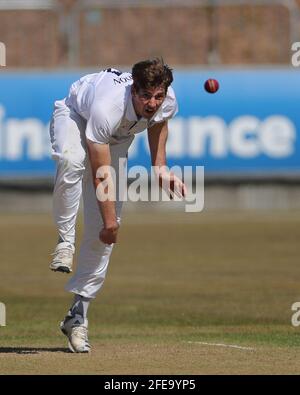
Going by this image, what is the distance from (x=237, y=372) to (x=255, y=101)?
17390 mm

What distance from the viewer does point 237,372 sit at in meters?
8.76

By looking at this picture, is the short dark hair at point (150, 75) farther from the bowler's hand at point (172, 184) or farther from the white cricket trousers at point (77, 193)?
the bowler's hand at point (172, 184)

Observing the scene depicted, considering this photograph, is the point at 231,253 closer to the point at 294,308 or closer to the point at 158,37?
the point at 294,308

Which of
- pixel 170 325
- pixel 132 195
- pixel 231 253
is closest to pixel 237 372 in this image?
pixel 170 325

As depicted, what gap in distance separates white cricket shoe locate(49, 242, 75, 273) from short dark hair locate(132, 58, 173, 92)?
4.43 feet

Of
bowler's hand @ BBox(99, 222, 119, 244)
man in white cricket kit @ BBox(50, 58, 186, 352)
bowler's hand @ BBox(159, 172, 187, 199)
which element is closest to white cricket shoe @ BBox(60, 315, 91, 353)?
man in white cricket kit @ BBox(50, 58, 186, 352)

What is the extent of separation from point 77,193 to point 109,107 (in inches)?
30.1

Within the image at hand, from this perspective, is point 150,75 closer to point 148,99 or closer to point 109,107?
point 148,99

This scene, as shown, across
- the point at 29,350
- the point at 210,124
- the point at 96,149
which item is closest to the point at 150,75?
the point at 96,149

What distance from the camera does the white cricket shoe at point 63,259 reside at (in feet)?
31.4

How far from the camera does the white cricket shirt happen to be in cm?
945

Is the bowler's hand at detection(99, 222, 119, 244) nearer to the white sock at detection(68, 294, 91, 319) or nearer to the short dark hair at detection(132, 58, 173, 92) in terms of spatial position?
the white sock at detection(68, 294, 91, 319)

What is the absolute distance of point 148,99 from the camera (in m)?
9.46

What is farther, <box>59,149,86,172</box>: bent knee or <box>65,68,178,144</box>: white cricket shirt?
<box>59,149,86,172</box>: bent knee
